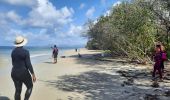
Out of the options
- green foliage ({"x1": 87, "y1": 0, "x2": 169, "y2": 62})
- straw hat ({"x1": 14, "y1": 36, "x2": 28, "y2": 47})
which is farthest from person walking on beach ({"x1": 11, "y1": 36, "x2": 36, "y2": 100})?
green foliage ({"x1": 87, "y1": 0, "x2": 169, "y2": 62})

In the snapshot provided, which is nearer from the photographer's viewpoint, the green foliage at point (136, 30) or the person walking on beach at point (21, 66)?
the person walking on beach at point (21, 66)

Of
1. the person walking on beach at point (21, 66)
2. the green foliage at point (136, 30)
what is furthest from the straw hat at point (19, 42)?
the green foliage at point (136, 30)

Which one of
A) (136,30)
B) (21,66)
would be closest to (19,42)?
(21,66)

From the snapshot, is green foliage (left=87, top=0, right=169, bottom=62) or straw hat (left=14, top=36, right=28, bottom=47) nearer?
straw hat (left=14, top=36, right=28, bottom=47)

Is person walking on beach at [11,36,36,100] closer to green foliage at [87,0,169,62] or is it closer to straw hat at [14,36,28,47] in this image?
straw hat at [14,36,28,47]

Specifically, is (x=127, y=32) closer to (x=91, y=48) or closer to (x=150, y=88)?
(x=150, y=88)

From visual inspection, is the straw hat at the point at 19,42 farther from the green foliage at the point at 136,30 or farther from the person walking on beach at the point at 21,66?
the green foliage at the point at 136,30

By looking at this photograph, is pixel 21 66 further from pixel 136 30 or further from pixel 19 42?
pixel 136 30

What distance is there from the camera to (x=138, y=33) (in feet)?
88.0

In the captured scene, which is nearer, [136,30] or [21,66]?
[21,66]

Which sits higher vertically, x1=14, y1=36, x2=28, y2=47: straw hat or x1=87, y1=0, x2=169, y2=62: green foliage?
x1=87, y1=0, x2=169, y2=62: green foliage


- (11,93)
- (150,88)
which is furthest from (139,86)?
(11,93)

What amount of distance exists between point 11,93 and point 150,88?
5694 millimetres

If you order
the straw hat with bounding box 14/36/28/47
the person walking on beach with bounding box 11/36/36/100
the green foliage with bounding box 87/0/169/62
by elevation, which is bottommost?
the person walking on beach with bounding box 11/36/36/100
